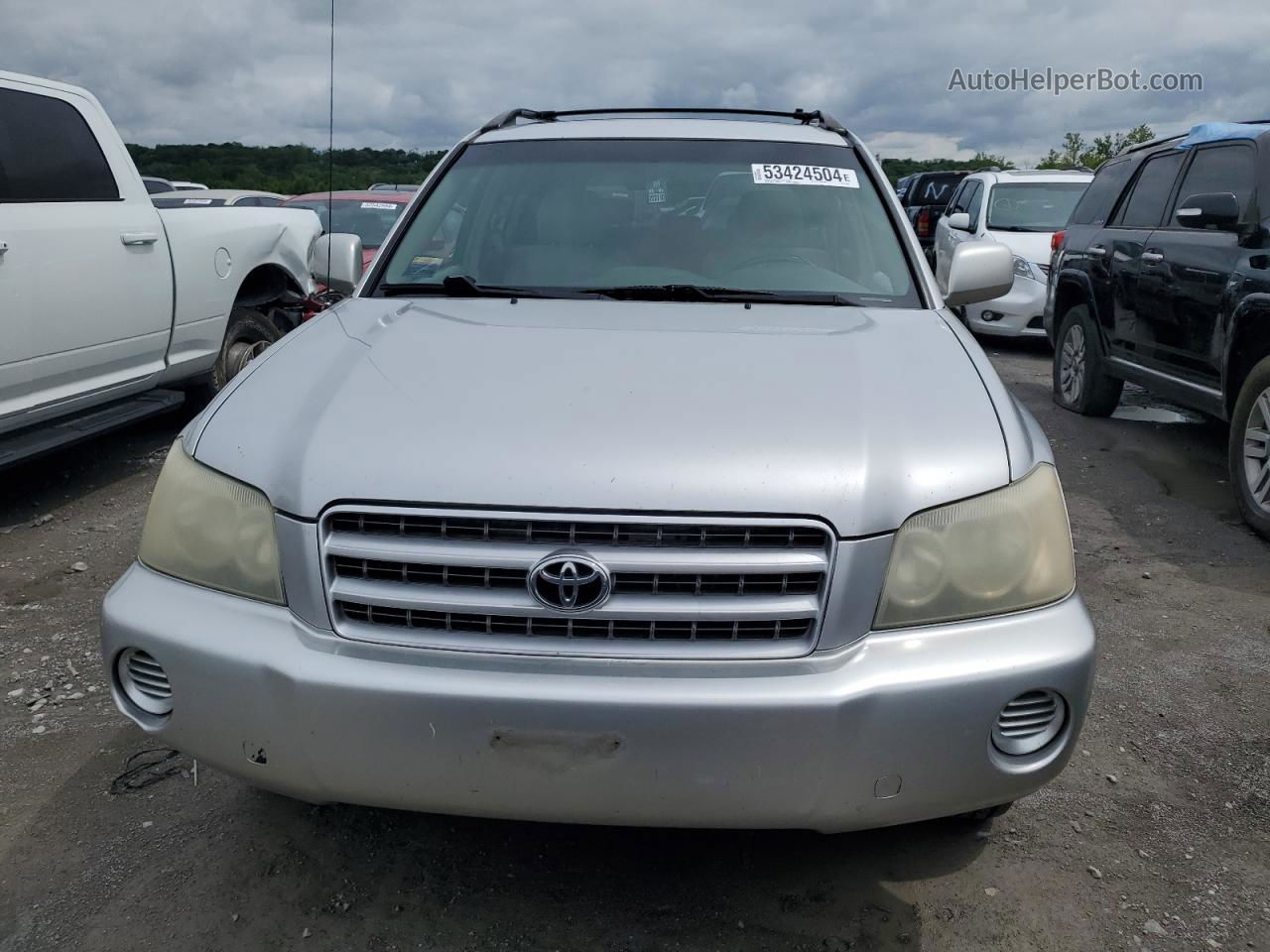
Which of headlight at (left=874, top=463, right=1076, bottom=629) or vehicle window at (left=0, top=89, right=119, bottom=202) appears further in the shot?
vehicle window at (left=0, top=89, right=119, bottom=202)

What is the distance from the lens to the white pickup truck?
14.9 feet

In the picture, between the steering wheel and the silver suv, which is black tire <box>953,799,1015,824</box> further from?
the steering wheel

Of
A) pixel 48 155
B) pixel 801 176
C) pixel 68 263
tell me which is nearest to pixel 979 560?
pixel 801 176

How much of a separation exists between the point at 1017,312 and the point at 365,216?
590 centimetres

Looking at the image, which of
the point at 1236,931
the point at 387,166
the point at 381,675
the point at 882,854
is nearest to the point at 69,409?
the point at 387,166

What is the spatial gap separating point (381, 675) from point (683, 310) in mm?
1350

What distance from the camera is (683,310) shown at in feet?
9.25

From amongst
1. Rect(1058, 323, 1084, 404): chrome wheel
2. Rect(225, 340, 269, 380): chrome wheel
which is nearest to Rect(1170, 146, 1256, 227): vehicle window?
Rect(1058, 323, 1084, 404): chrome wheel

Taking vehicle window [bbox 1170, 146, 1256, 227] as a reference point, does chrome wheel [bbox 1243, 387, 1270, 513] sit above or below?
below

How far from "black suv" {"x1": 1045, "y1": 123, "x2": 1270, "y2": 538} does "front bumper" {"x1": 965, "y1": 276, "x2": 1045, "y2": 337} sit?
6.10 feet

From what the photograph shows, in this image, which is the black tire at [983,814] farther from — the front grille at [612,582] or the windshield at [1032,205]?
the windshield at [1032,205]

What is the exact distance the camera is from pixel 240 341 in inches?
251

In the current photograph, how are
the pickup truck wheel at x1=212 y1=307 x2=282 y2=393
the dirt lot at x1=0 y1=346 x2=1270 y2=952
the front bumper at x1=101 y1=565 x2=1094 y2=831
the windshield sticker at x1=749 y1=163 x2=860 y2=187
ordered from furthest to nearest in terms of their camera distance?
the pickup truck wheel at x1=212 y1=307 x2=282 y2=393 < the windshield sticker at x1=749 y1=163 x2=860 y2=187 < the dirt lot at x1=0 y1=346 x2=1270 y2=952 < the front bumper at x1=101 y1=565 x2=1094 y2=831

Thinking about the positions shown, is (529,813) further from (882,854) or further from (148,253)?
(148,253)
